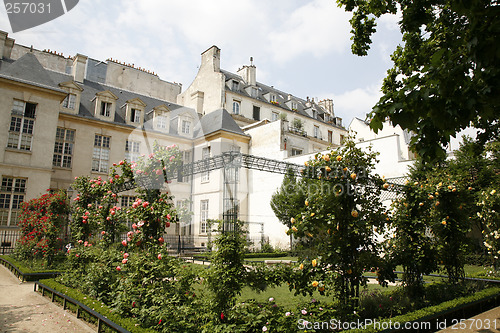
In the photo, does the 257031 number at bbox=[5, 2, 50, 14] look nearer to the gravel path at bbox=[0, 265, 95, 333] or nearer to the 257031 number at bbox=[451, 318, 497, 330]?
the gravel path at bbox=[0, 265, 95, 333]

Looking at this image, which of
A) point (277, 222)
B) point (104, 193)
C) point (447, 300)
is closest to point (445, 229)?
point (447, 300)

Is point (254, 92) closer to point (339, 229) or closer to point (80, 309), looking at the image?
point (339, 229)

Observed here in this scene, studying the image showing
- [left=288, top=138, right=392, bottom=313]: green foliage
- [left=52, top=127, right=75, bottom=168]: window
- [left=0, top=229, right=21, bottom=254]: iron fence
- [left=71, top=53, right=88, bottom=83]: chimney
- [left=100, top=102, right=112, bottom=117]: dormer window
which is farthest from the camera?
[left=71, top=53, right=88, bottom=83]: chimney

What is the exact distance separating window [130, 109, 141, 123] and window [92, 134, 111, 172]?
265 cm

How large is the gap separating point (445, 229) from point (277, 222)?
14430mm

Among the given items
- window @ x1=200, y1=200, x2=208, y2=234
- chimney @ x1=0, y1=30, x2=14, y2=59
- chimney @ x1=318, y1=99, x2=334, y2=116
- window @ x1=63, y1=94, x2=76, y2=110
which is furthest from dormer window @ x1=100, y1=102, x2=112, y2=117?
chimney @ x1=318, y1=99, x2=334, y2=116

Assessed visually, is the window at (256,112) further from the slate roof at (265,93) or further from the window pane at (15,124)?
the window pane at (15,124)

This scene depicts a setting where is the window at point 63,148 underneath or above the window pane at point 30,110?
underneath

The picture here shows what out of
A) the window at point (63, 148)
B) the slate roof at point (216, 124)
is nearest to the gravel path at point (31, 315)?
the window at point (63, 148)

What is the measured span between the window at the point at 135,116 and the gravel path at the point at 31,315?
16978mm

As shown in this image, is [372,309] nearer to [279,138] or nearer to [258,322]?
[258,322]

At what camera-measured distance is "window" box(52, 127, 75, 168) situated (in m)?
19.8

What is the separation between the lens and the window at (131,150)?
2295cm

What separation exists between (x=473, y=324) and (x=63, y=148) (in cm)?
2199
